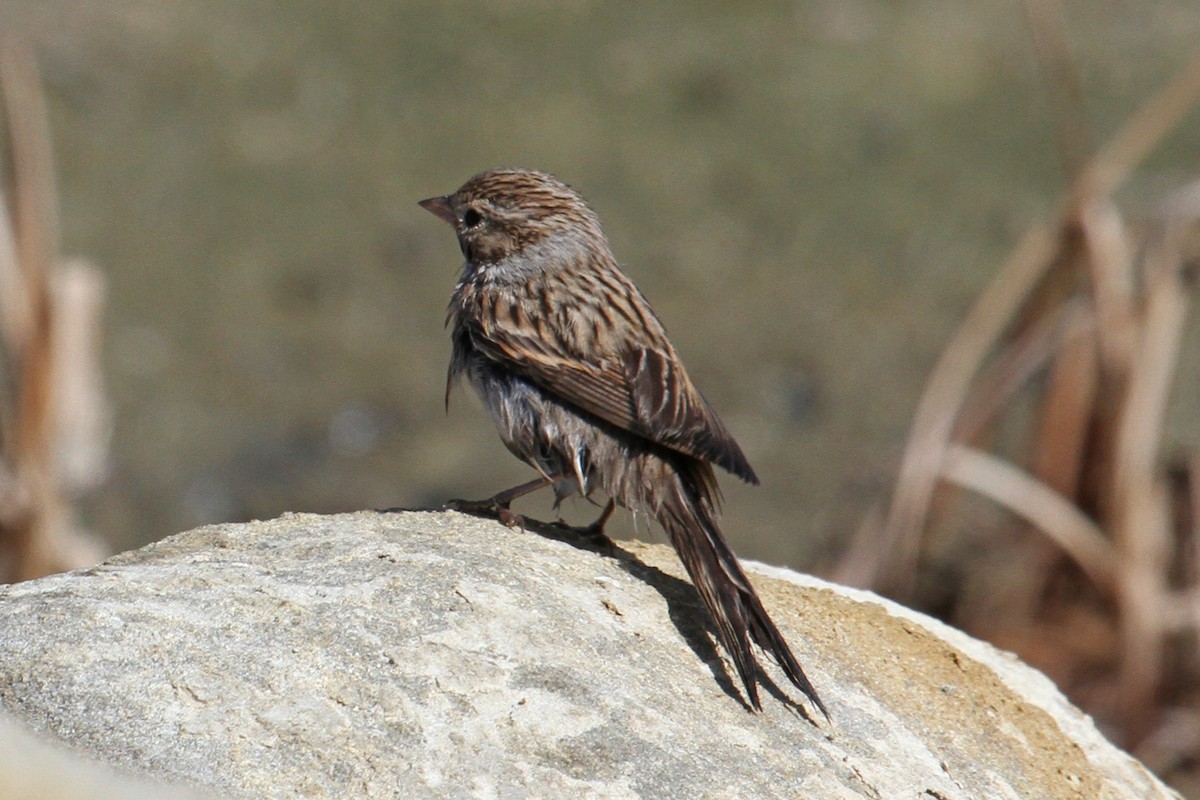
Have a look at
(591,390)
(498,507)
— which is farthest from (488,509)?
(591,390)

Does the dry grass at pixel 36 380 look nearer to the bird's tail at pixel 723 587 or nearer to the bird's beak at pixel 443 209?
the bird's beak at pixel 443 209

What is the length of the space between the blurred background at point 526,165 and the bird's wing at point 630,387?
4.09m

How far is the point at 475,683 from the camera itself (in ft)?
10.7

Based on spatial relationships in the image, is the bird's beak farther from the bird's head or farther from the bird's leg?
the bird's leg

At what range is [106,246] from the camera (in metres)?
10.4

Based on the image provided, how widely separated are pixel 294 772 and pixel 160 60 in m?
9.48

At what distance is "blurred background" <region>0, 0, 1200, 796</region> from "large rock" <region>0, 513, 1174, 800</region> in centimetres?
481

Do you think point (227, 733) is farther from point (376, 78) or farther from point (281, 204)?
point (376, 78)

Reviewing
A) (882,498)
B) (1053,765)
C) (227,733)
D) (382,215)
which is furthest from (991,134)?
(227,733)

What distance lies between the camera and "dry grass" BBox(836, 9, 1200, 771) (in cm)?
700

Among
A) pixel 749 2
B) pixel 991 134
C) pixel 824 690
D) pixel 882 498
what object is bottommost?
pixel 882 498

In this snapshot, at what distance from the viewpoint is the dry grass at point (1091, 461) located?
23.0 feet

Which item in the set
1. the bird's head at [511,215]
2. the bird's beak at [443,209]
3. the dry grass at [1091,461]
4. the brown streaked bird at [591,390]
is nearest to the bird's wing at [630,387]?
the brown streaked bird at [591,390]

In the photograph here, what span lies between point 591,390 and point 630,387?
0.10 m
